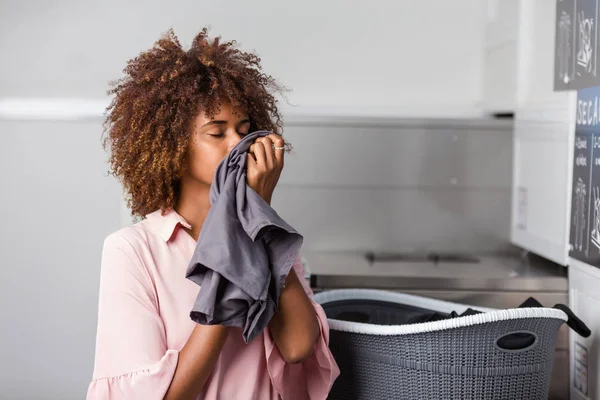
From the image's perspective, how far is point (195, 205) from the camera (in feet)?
4.58

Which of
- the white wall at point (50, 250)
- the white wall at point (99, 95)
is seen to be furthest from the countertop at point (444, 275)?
the white wall at point (50, 250)

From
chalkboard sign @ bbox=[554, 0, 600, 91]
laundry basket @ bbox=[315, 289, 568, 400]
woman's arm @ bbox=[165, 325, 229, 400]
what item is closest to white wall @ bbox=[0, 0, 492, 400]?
chalkboard sign @ bbox=[554, 0, 600, 91]

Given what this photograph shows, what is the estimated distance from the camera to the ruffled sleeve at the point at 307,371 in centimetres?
133

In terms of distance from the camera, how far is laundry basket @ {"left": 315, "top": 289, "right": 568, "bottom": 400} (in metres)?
1.60

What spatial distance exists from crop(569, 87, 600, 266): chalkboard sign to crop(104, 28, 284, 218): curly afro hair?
96cm

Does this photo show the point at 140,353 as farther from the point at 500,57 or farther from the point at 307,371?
the point at 500,57

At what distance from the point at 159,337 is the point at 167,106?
0.38m

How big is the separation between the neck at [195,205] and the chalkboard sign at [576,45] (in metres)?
1.07

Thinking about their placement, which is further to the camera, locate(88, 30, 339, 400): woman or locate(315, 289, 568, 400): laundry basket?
locate(315, 289, 568, 400): laundry basket

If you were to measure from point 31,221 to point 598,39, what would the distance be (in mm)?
1981

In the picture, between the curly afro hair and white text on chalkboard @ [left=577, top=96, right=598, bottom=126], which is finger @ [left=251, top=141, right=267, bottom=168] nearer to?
the curly afro hair

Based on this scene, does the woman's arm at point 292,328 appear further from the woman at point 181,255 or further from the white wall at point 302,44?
the white wall at point 302,44

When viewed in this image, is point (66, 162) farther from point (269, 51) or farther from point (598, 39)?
point (598, 39)

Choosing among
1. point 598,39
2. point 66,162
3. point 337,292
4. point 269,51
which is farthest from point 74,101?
point 598,39
